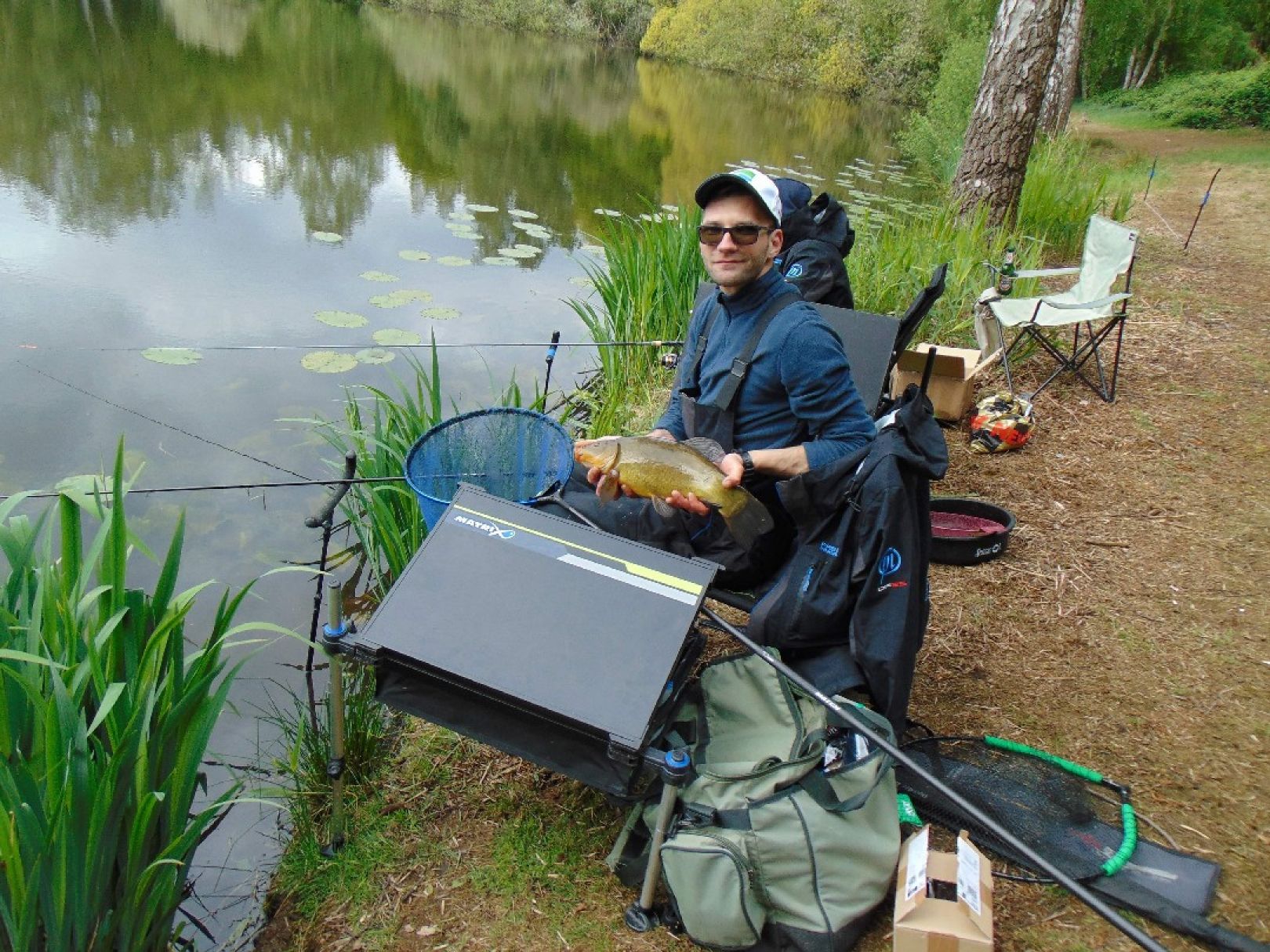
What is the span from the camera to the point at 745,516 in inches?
80.7

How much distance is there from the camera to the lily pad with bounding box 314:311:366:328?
5.77m

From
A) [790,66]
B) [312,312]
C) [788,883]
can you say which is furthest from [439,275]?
[790,66]

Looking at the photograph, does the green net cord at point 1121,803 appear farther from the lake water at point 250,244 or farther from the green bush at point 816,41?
the green bush at point 816,41

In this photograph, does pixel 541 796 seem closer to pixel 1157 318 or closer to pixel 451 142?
pixel 1157 318

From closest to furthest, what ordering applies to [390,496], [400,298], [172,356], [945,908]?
[945,908] → [390,496] → [172,356] → [400,298]

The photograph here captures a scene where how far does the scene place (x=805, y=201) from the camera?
370cm

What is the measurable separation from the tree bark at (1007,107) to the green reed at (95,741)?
579 centimetres

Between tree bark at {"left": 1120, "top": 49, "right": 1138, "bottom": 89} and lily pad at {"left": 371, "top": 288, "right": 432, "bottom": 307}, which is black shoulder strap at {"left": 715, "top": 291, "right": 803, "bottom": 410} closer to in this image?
lily pad at {"left": 371, "top": 288, "right": 432, "bottom": 307}

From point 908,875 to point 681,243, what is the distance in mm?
4147

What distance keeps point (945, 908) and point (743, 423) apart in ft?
3.90

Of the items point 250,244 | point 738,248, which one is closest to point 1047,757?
point 738,248

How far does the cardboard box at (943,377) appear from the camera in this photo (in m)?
4.25

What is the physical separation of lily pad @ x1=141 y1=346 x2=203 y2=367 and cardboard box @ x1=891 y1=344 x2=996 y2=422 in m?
3.83

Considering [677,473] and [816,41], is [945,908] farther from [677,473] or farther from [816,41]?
[816,41]
